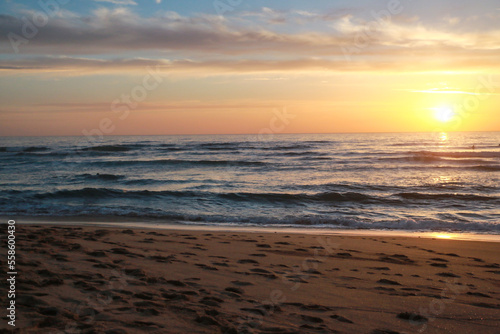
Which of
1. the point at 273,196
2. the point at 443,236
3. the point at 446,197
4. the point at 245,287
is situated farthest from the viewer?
the point at 273,196

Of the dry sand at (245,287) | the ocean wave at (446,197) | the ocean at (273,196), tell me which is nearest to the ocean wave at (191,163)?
the ocean at (273,196)

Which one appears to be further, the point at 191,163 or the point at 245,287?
the point at 191,163

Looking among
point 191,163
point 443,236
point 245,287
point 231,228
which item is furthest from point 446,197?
point 191,163

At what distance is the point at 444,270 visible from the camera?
6.20 meters

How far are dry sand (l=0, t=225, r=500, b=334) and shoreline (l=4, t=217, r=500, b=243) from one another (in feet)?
6.91

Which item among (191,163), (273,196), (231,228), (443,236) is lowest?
(231,228)

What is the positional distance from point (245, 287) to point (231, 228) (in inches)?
232

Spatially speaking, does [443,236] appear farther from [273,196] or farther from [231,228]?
[273,196]

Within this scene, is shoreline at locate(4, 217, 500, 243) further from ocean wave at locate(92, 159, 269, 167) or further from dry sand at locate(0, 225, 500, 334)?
ocean wave at locate(92, 159, 269, 167)

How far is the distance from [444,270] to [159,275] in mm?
4662

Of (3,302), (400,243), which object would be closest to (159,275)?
(3,302)

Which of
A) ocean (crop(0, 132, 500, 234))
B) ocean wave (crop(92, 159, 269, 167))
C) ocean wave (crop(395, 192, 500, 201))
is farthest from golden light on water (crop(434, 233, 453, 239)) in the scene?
ocean wave (crop(92, 159, 269, 167))

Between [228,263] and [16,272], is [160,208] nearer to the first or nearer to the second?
[228,263]

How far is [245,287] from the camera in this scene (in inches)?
191
